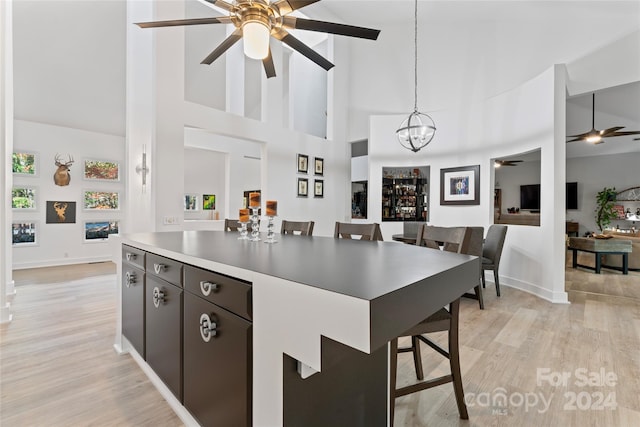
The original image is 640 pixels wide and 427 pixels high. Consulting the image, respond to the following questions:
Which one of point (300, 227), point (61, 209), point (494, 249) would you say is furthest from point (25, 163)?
point (494, 249)

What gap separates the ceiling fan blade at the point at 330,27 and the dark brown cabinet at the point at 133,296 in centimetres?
195

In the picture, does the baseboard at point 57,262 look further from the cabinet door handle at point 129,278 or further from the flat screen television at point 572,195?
the flat screen television at point 572,195

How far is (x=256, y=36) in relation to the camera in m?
2.08

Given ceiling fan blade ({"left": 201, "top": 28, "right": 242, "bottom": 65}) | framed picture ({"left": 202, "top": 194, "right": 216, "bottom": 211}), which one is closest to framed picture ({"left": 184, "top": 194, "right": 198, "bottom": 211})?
framed picture ({"left": 202, "top": 194, "right": 216, "bottom": 211})

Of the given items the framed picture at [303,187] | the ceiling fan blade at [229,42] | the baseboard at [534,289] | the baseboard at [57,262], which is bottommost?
the baseboard at [57,262]

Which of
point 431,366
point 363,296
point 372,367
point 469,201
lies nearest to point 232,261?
point 363,296

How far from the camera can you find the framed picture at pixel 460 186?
479cm

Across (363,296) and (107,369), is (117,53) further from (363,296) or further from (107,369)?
(363,296)

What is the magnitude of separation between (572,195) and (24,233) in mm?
13242

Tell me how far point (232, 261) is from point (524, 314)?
338cm

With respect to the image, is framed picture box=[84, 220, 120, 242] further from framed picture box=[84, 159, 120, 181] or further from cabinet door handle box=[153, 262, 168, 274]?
cabinet door handle box=[153, 262, 168, 274]

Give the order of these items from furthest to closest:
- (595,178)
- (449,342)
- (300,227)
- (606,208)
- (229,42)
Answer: (595,178) < (606,208) < (300,227) < (229,42) < (449,342)

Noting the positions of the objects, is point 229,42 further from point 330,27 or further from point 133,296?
point 133,296

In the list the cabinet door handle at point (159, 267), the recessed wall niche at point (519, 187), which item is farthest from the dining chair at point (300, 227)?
the recessed wall niche at point (519, 187)
